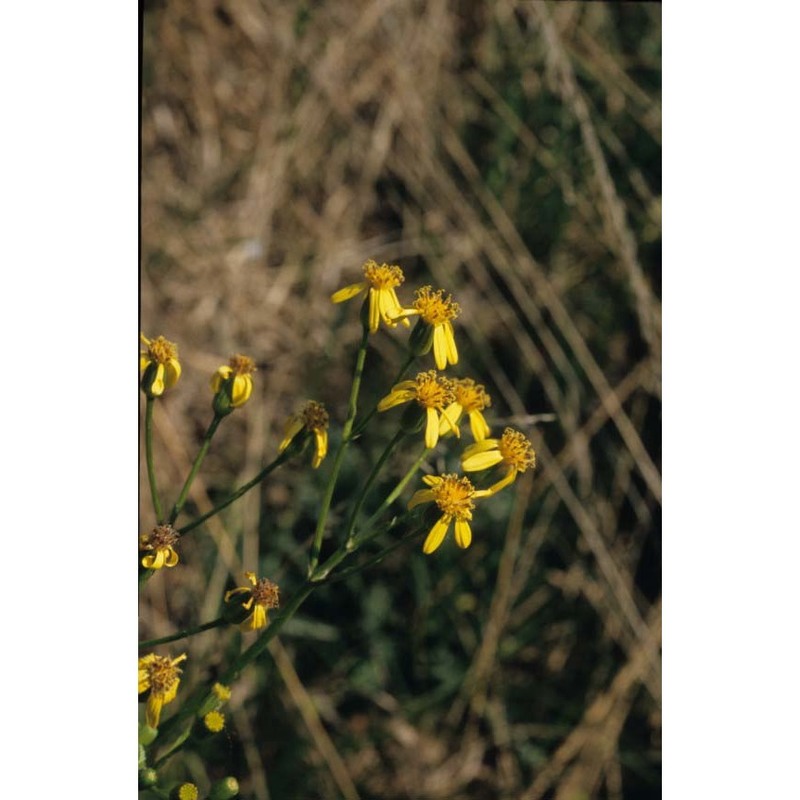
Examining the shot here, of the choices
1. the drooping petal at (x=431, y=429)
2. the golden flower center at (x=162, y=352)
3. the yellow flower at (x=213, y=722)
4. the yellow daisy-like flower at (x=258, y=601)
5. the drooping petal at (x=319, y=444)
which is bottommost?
the yellow flower at (x=213, y=722)

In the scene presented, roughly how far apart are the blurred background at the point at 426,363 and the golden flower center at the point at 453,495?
0.74 metres

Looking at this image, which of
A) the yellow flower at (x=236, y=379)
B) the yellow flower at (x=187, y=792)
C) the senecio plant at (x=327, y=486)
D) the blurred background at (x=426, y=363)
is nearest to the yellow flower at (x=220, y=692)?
the senecio plant at (x=327, y=486)

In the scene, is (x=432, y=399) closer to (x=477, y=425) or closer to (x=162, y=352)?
(x=477, y=425)

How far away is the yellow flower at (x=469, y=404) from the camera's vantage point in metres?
1.23

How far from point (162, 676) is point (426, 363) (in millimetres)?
1247

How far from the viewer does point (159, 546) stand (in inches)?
43.9

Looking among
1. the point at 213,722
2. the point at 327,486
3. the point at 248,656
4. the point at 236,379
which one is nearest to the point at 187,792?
the point at 213,722

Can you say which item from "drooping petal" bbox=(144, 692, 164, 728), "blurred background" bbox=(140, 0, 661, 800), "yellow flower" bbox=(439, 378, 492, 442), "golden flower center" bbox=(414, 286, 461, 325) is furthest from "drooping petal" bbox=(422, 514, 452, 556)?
"blurred background" bbox=(140, 0, 661, 800)

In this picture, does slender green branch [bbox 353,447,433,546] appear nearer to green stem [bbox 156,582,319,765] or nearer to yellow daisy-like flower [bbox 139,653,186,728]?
green stem [bbox 156,582,319,765]

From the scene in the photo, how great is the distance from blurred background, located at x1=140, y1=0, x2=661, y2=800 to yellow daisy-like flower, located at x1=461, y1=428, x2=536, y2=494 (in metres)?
0.73

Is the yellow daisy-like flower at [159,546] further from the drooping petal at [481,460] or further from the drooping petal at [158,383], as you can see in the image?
the drooping petal at [481,460]

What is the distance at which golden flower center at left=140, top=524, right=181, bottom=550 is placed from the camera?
1105 millimetres
